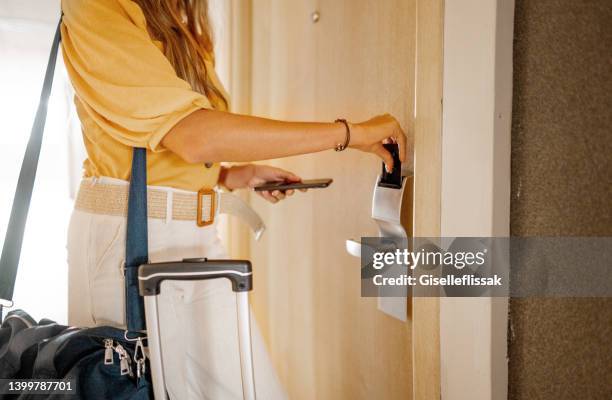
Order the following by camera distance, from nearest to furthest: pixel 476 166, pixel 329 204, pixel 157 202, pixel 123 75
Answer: pixel 476 166, pixel 123 75, pixel 157 202, pixel 329 204

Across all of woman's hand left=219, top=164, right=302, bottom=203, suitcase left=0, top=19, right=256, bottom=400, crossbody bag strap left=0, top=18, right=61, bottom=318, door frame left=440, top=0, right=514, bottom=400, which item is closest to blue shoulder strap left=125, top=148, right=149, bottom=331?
suitcase left=0, top=19, right=256, bottom=400

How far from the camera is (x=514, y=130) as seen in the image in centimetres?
53

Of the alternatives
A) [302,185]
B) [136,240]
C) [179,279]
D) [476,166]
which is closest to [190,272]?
[179,279]

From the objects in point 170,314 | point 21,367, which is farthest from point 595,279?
point 21,367

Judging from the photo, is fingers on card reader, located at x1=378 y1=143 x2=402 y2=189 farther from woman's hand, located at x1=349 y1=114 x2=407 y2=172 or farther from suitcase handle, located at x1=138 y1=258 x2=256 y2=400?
suitcase handle, located at x1=138 y1=258 x2=256 y2=400

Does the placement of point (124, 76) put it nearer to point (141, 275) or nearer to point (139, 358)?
point (141, 275)

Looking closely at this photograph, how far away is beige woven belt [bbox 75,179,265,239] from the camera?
2.39 ft

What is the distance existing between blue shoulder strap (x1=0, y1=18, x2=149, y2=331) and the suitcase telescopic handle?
7 cm

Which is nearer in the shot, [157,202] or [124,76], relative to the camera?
[124,76]

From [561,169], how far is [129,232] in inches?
24.7

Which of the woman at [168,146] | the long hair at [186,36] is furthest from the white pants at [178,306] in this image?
the long hair at [186,36]

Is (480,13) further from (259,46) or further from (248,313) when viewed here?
(259,46)

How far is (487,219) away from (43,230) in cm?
121

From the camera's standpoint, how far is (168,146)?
0.65 m
